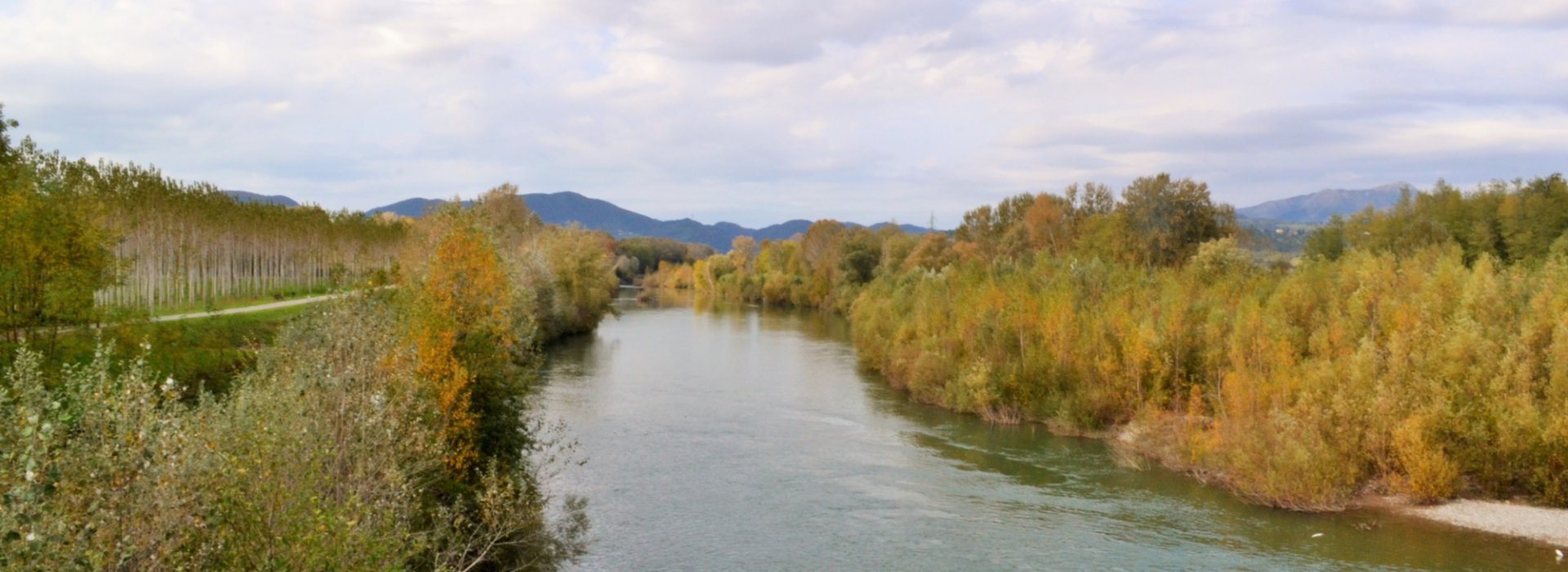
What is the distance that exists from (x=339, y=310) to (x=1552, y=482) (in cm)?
2990

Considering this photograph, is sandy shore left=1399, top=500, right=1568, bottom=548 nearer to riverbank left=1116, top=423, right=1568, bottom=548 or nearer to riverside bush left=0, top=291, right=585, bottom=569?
riverbank left=1116, top=423, right=1568, bottom=548

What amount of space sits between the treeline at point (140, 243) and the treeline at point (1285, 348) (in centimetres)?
2497

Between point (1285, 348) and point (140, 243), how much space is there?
52.3 meters

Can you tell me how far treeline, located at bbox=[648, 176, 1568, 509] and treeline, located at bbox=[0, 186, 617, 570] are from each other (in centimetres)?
2041

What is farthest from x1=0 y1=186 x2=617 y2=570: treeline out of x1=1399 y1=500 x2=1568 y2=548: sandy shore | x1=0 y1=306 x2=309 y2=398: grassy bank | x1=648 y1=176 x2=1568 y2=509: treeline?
x1=1399 y1=500 x2=1568 y2=548: sandy shore

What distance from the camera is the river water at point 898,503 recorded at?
904 inches

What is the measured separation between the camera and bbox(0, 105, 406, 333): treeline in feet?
75.4

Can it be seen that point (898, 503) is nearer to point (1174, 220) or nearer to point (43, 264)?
point (43, 264)

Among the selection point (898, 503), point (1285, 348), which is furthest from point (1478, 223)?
point (898, 503)

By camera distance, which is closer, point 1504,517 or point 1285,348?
point 1504,517

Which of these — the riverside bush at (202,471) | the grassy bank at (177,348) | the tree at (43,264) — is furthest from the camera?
the grassy bank at (177,348)

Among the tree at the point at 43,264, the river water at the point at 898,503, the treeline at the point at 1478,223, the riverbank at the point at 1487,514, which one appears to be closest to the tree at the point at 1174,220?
the treeline at the point at 1478,223

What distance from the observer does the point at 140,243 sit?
50.7 meters

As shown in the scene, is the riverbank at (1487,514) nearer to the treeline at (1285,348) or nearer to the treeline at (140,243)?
the treeline at (1285,348)
